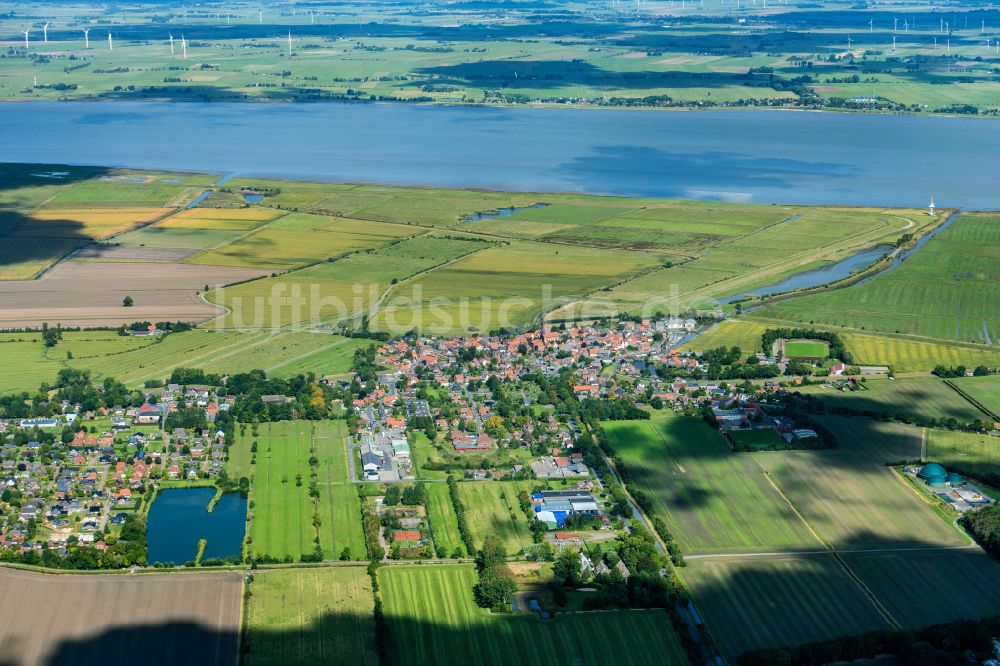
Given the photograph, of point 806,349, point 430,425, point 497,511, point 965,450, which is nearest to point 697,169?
point 806,349

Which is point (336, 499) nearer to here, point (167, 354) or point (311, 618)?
point (311, 618)

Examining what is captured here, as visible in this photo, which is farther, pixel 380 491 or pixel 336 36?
pixel 336 36

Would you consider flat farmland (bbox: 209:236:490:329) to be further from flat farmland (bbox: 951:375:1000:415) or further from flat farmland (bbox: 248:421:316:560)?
flat farmland (bbox: 951:375:1000:415)

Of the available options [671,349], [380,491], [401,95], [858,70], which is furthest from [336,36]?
[380,491]

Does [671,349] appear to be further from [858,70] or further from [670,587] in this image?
[858,70]

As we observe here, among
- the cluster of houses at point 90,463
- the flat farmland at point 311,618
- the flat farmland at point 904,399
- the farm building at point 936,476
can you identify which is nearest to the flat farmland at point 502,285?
the cluster of houses at point 90,463

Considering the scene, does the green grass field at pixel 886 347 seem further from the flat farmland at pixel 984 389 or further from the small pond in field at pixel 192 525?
the small pond in field at pixel 192 525

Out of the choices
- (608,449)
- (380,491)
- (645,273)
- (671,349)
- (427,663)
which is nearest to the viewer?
(427,663)
